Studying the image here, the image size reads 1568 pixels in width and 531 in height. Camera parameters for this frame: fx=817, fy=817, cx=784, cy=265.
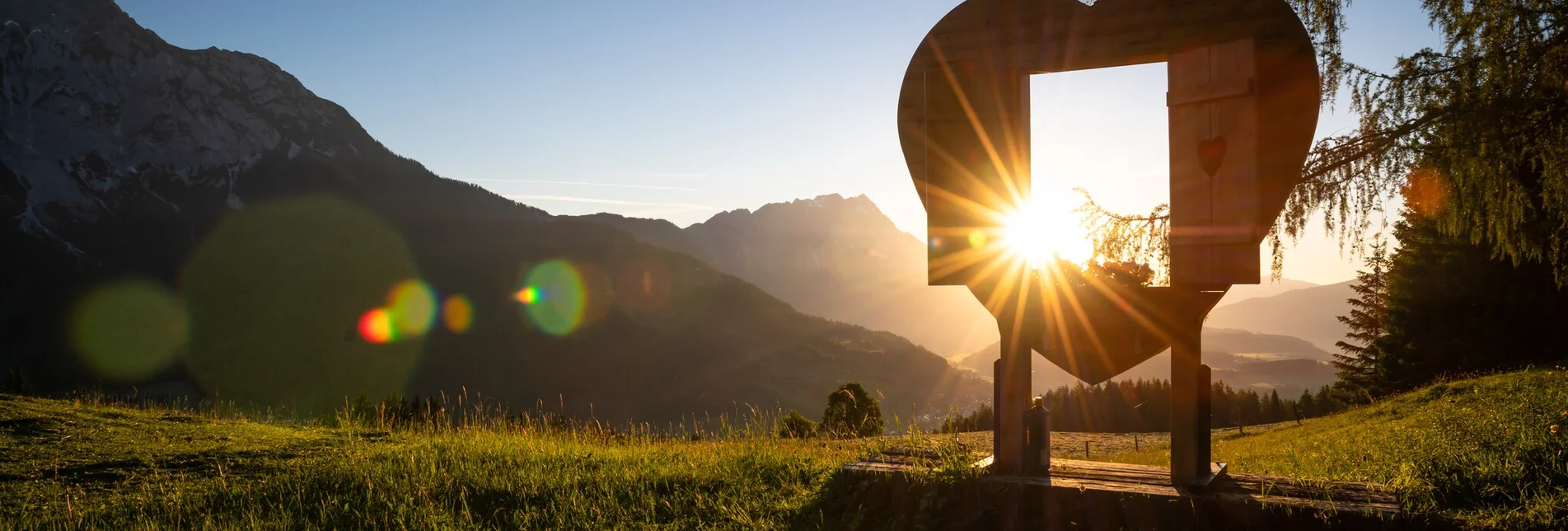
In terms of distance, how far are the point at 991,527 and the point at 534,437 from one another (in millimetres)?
5695

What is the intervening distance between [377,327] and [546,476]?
201772 millimetres

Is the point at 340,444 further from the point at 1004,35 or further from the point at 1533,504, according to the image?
the point at 1533,504

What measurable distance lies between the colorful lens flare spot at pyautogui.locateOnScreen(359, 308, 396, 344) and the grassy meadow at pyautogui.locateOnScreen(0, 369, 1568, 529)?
192 meters

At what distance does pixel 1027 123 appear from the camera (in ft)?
17.8

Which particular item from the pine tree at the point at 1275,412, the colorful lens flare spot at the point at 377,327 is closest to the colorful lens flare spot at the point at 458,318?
the colorful lens flare spot at the point at 377,327

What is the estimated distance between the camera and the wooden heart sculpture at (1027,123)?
4664 mm

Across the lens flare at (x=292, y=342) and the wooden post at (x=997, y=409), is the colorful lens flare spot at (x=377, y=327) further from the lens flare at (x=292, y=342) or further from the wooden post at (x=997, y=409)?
the wooden post at (x=997, y=409)

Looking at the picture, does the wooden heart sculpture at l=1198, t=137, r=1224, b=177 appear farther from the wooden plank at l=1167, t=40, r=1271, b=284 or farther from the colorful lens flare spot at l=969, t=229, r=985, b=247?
the colorful lens flare spot at l=969, t=229, r=985, b=247

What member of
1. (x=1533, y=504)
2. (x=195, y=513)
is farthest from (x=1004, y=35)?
(x=195, y=513)

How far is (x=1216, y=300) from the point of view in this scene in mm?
4680

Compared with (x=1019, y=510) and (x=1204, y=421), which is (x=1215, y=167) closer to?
(x=1204, y=421)

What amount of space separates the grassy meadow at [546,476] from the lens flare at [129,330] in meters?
198

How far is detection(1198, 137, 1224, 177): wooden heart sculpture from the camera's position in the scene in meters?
4.76

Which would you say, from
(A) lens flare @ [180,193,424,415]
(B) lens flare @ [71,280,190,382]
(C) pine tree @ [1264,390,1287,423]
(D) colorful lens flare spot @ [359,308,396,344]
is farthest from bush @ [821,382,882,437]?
(B) lens flare @ [71,280,190,382]
